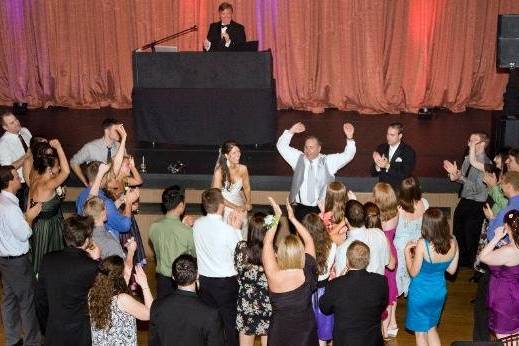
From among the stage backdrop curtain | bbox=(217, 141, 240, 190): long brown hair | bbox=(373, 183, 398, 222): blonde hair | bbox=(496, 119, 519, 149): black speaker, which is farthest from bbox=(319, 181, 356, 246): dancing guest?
the stage backdrop curtain

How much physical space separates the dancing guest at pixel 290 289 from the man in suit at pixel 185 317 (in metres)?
0.61

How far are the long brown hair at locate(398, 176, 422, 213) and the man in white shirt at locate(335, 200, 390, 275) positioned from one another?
0.80 metres

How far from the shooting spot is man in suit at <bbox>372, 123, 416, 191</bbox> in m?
7.91

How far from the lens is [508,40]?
916cm

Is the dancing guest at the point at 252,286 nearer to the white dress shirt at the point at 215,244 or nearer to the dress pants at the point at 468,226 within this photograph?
the white dress shirt at the point at 215,244

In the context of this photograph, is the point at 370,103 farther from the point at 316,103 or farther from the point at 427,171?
the point at 427,171

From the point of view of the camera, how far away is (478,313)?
676 cm

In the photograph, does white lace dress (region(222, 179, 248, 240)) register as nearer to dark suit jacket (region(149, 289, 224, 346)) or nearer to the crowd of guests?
the crowd of guests

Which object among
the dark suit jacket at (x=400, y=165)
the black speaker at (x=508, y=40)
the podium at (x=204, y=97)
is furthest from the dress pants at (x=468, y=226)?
the podium at (x=204, y=97)

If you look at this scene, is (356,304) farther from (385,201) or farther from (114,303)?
(114,303)

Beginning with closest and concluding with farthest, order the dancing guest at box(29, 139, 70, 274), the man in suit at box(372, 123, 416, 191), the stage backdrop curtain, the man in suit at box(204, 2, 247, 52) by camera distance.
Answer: the dancing guest at box(29, 139, 70, 274) < the man in suit at box(372, 123, 416, 191) < the man in suit at box(204, 2, 247, 52) < the stage backdrop curtain

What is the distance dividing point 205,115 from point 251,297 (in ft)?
14.5

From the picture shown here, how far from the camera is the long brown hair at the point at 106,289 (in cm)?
506

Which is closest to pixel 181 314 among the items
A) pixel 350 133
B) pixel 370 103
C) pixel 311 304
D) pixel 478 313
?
pixel 311 304
